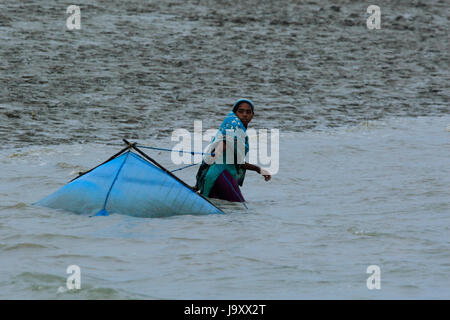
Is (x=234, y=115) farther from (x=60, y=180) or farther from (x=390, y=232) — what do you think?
(x=60, y=180)

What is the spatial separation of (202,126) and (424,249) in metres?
6.83

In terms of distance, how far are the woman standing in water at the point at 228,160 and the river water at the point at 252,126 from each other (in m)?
0.29

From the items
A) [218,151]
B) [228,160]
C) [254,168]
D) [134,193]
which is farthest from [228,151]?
[134,193]

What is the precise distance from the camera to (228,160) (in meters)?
9.21

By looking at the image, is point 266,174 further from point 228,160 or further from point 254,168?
point 228,160

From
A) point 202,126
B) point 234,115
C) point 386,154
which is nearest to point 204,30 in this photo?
point 202,126

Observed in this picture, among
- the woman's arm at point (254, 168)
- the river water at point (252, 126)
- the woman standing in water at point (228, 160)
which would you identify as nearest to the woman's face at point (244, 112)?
the woman standing in water at point (228, 160)

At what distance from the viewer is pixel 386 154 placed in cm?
1331

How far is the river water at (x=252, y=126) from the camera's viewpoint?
23.4ft

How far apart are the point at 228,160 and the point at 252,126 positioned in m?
5.46

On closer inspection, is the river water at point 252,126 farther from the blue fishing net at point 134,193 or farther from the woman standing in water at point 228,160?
the woman standing in water at point 228,160

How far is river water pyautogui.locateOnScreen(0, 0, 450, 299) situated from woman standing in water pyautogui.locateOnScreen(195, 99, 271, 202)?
288 mm

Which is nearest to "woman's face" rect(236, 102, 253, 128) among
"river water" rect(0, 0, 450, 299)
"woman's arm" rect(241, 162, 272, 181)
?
"woman's arm" rect(241, 162, 272, 181)

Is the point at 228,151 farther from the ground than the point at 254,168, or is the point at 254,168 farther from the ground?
the point at 228,151
